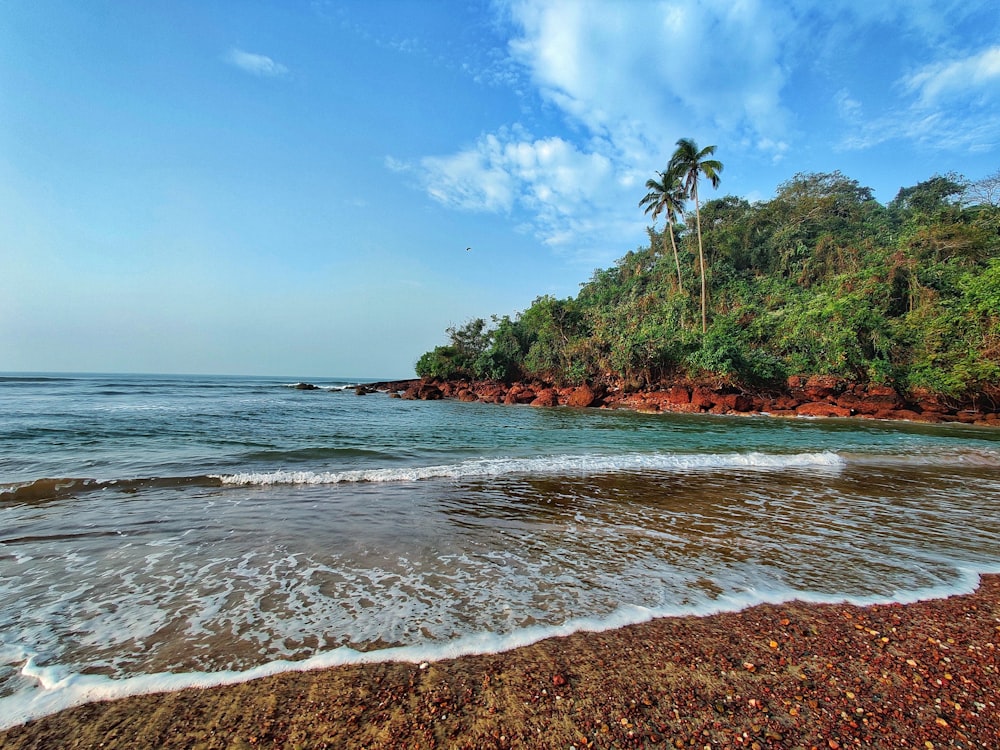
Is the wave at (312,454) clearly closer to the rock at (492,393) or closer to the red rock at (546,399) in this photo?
the red rock at (546,399)

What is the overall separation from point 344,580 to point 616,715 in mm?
2761

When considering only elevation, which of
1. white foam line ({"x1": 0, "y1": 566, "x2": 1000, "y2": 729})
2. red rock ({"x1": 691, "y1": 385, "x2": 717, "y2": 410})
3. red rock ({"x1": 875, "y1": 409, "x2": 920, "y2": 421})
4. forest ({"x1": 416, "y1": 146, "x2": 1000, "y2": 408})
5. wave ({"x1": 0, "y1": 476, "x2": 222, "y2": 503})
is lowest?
wave ({"x1": 0, "y1": 476, "x2": 222, "y2": 503})

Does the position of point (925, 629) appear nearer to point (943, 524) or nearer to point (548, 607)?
point (548, 607)

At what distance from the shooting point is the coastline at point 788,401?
69.1ft

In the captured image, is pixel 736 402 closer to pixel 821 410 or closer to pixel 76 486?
pixel 821 410

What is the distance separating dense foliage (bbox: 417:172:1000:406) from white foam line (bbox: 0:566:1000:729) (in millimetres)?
24817

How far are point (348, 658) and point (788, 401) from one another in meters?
27.9

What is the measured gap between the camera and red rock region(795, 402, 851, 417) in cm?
2194

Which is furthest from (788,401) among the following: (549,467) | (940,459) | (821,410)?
(549,467)

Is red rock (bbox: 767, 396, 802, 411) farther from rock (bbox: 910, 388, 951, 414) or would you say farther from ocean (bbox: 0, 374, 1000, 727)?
ocean (bbox: 0, 374, 1000, 727)

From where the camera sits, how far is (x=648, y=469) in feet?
30.8

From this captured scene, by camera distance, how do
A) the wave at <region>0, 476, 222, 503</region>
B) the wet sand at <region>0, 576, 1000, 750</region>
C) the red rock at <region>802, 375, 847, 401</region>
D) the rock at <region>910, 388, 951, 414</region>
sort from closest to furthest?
1. the wet sand at <region>0, 576, 1000, 750</region>
2. the wave at <region>0, 476, 222, 503</region>
3. the rock at <region>910, 388, 951, 414</region>
4. the red rock at <region>802, 375, 847, 401</region>

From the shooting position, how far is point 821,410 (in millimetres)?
22312

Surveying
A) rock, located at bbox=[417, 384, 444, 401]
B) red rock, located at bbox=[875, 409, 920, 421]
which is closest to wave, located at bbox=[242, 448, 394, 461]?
red rock, located at bbox=[875, 409, 920, 421]
